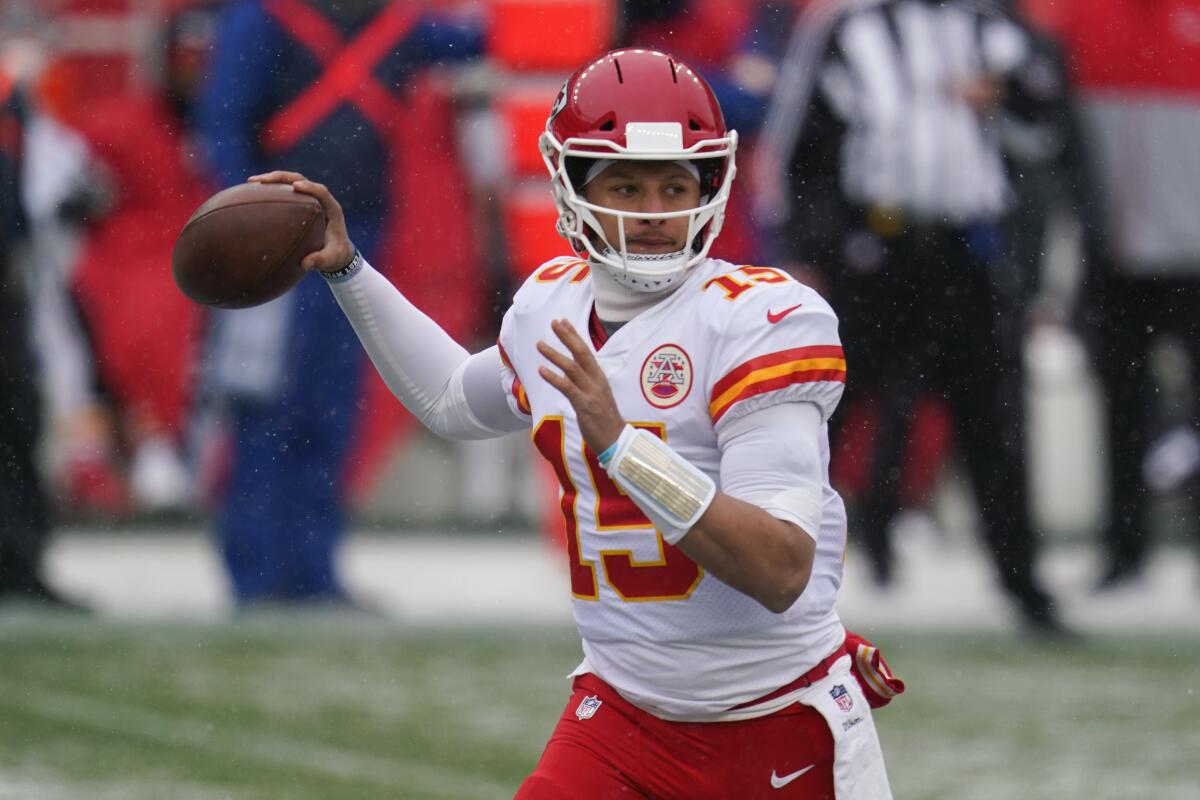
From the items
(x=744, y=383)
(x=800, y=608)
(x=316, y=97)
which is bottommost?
(x=800, y=608)

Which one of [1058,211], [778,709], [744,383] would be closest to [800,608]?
[778,709]

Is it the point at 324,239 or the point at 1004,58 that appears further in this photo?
the point at 1004,58

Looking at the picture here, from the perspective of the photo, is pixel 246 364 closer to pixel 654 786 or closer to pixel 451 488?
pixel 451 488

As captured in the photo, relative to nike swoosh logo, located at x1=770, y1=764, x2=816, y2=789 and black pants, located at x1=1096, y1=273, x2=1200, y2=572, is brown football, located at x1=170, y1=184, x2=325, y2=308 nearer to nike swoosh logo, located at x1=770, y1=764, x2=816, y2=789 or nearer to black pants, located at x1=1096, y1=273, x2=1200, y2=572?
nike swoosh logo, located at x1=770, y1=764, x2=816, y2=789

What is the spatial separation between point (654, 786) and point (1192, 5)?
487 cm

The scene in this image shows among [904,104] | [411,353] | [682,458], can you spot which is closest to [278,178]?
[411,353]

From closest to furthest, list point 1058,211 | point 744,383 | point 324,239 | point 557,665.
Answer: point 744,383, point 324,239, point 557,665, point 1058,211

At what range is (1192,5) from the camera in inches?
295

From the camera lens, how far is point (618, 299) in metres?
3.29

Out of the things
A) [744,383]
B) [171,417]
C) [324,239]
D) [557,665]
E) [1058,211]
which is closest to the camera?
[744,383]

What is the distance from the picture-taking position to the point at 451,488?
9375 millimetres

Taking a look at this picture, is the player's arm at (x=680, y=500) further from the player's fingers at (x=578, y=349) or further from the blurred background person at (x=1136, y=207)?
the blurred background person at (x=1136, y=207)

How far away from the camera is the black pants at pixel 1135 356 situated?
294 inches

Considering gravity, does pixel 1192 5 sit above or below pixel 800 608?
above
